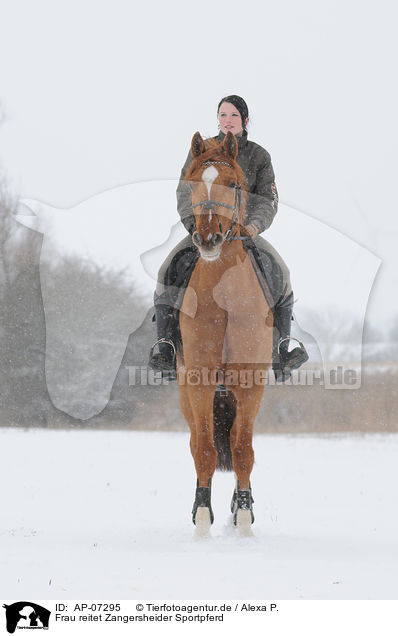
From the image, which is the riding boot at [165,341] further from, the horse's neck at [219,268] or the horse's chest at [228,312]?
the horse's neck at [219,268]

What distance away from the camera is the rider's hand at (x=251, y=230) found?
7.20 metres

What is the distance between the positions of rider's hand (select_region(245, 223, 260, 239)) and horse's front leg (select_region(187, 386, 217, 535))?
4.61 feet

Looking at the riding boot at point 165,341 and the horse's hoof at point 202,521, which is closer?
the horse's hoof at point 202,521

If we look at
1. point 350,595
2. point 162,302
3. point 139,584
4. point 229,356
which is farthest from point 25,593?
point 162,302

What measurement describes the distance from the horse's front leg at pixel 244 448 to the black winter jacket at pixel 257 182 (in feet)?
4.99

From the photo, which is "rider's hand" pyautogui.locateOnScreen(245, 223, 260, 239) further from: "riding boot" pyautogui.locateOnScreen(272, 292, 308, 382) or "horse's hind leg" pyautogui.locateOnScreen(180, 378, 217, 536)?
"horse's hind leg" pyautogui.locateOnScreen(180, 378, 217, 536)

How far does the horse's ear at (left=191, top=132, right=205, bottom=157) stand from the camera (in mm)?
7004

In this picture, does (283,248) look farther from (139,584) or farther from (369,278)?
(139,584)

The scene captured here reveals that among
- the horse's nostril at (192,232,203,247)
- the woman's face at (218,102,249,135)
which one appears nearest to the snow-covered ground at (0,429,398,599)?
the horse's nostril at (192,232,203,247)

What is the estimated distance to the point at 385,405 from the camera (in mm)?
22750

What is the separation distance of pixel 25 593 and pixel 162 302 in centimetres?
328

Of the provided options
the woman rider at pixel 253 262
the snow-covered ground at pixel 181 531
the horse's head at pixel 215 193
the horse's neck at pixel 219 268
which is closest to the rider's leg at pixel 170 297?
the woman rider at pixel 253 262

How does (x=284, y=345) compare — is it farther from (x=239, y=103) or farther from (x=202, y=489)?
(x=239, y=103)

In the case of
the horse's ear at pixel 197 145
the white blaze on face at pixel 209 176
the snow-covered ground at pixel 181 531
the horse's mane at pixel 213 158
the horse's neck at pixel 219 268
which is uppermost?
the horse's ear at pixel 197 145
